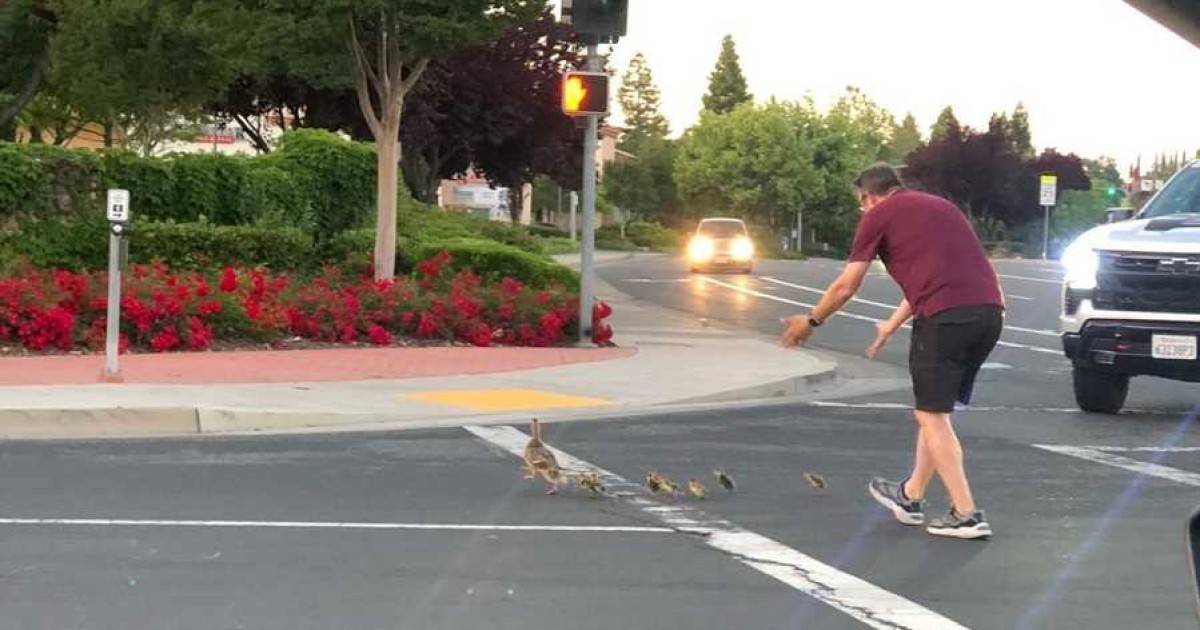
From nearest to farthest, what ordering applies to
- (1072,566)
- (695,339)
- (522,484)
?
(1072,566)
(522,484)
(695,339)

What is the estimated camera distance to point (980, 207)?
82438 mm

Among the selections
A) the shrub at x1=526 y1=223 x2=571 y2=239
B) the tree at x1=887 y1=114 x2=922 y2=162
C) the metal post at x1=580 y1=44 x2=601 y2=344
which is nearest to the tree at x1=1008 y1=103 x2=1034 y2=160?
the tree at x1=887 y1=114 x2=922 y2=162

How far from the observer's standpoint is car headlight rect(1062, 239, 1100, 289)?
12.4 m

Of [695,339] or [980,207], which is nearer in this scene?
[695,339]

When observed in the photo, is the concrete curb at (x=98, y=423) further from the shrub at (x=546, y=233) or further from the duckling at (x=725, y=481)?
the shrub at (x=546, y=233)

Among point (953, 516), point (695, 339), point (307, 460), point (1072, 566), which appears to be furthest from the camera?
point (695, 339)

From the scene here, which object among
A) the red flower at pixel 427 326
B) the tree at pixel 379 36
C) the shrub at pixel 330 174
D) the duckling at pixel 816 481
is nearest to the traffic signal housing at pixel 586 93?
the tree at pixel 379 36

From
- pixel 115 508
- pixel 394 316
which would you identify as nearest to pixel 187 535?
pixel 115 508

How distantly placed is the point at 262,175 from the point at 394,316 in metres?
6.14

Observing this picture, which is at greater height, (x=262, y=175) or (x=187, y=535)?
(x=262, y=175)

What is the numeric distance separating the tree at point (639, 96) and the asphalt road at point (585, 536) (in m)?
133

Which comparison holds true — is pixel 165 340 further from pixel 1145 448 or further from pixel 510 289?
pixel 1145 448

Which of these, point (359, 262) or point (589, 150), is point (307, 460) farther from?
point (359, 262)

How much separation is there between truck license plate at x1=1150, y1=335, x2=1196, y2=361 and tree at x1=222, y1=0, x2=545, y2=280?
9.34 m
